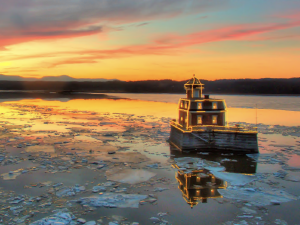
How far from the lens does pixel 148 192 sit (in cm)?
1831

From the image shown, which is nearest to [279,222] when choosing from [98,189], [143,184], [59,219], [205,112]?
[143,184]

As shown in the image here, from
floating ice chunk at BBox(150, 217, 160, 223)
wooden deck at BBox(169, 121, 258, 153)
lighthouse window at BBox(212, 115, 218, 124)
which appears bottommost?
floating ice chunk at BBox(150, 217, 160, 223)

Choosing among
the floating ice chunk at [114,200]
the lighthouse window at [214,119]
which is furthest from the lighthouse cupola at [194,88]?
the floating ice chunk at [114,200]

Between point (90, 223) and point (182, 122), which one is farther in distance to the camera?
point (182, 122)

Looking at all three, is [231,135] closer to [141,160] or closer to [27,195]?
[141,160]

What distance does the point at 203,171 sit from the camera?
22766mm

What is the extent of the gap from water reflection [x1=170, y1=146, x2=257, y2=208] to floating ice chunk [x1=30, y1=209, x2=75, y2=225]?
7093 mm

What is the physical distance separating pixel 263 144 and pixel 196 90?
428 inches

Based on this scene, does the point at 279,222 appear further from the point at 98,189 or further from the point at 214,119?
the point at 214,119

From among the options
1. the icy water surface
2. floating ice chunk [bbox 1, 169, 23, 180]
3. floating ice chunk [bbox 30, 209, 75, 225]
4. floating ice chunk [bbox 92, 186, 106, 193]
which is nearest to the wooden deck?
the icy water surface

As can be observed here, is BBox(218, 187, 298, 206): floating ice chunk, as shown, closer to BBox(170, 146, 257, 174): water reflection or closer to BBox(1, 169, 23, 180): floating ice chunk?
BBox(170, 146, 257, 174): water reflection

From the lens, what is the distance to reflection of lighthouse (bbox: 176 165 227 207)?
695 inches

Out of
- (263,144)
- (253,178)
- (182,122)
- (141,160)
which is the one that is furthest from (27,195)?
(263,144)

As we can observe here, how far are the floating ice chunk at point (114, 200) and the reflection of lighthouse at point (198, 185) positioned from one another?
10.0 ft
